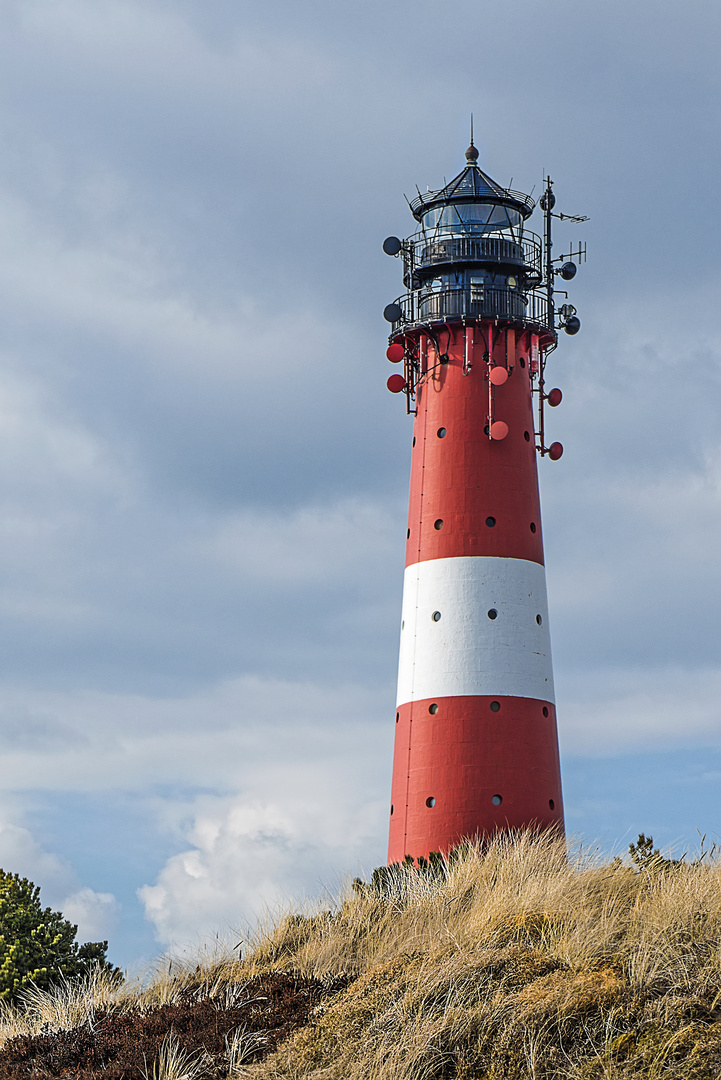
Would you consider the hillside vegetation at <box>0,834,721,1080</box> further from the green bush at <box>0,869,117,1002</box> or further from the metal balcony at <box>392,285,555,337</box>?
the metal balcony at <box>392,285,555,337</box>

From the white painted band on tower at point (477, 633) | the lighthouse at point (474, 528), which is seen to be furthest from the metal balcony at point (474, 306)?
the white painted band on tower at point (477, 633)

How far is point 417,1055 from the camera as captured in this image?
1440cm

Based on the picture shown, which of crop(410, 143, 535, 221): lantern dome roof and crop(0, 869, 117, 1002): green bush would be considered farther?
crop(410, 143, 535, 221): lantern dome roof

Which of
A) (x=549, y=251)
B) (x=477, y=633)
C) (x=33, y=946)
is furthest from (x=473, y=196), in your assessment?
(x=33, y=946)

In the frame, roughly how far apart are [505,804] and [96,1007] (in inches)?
554

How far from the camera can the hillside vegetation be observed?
1443 cm

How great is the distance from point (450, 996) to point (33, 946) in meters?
13.8

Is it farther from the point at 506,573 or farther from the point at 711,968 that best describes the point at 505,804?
the point at 711,968

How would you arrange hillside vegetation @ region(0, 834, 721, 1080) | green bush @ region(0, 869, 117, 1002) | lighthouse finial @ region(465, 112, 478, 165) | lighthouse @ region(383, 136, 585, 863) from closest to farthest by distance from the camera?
1. hillside vegetation @ region(0, 834, 721, 1080)
2. green bush @ region(0, 869, 117, 1002)
3. lighthouse @ region(383, 136, 585, 863)
4. lighthouse finial @ region(465, 112, 478, 165)

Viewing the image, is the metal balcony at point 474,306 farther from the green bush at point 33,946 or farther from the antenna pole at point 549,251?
the green bush at point 33,946

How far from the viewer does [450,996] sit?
15.2 meters

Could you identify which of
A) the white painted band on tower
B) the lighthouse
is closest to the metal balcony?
the lighthouse

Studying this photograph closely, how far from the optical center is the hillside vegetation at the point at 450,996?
14.4 meters

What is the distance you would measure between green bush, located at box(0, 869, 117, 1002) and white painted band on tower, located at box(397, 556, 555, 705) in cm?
990
